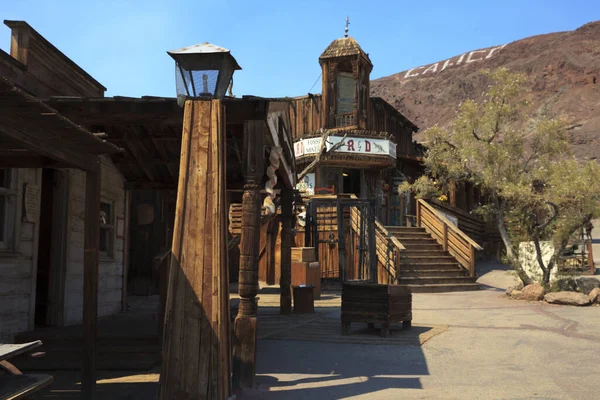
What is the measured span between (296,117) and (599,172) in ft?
46.7

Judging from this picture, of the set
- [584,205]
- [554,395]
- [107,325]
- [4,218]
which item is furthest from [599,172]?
[4,218]

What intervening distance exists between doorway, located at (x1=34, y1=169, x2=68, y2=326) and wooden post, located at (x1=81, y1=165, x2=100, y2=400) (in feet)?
10.9

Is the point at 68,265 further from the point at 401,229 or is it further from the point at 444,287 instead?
the point at 401,229

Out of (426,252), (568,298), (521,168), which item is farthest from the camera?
(426,252)

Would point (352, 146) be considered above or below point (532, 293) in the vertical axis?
above

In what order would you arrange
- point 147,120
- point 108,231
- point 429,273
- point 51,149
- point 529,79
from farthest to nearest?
1. point 529,79
2. point 429,273
3. point 108,231
4. point 147,120
5. point 51,149

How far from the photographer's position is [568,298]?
11977 mm

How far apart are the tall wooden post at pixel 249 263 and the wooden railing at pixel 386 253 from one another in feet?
35.4

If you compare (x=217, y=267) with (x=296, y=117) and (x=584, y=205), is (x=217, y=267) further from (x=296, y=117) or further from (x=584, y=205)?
(x=296, y=117)

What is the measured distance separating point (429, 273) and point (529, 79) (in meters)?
90.0

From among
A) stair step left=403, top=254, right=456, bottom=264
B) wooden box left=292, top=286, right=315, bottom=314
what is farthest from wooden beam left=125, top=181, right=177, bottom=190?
stair step left=403, top=254, right=456, bottom=264

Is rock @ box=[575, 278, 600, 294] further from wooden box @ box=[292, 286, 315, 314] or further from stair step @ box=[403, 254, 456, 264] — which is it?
wooden box @ box=[292, 286, 315, 314]

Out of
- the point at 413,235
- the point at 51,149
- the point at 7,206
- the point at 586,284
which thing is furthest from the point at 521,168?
the point at 51,149

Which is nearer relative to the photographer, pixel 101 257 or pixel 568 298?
pixel 101 257
